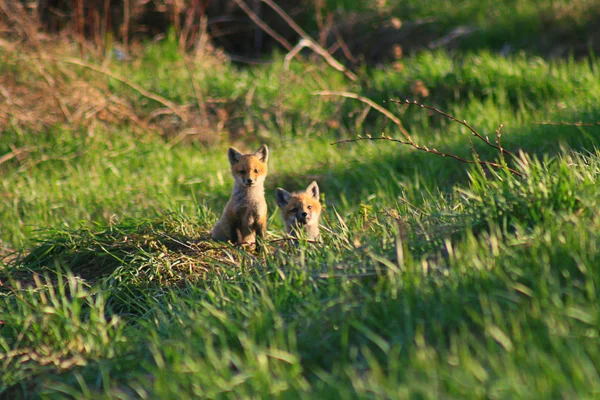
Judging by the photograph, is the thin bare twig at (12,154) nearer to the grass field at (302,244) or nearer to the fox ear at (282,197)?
the grass field at (302,244)

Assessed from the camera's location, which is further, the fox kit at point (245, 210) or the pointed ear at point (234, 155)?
the pointed ear at point (234, 155)

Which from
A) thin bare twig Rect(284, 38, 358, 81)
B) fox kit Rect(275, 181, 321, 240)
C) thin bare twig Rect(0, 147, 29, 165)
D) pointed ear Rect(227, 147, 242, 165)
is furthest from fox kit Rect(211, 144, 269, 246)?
thin bare twig Rect(284, 38, 358, 81)

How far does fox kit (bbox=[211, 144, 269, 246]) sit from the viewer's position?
19.9 feet

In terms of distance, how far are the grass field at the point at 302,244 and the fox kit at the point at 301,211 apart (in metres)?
0.27

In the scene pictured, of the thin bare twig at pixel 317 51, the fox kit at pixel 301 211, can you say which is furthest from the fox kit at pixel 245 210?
the thin bare twig at pixel 317 51

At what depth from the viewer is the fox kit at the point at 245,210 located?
6.08 m

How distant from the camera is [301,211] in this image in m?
6.32

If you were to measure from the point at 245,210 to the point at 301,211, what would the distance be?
521 millimetres

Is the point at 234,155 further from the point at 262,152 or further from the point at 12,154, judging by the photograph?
the point at 12,154

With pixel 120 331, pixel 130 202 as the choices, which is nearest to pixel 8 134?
pixel 130 202

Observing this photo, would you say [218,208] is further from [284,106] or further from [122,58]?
[122,58]

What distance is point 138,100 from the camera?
1111cm

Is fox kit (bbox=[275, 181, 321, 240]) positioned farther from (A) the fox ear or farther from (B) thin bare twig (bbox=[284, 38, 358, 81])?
(B) thin bare twig (bbox=[284, 38, 358, 81])

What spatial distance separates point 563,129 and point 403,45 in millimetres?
6065
